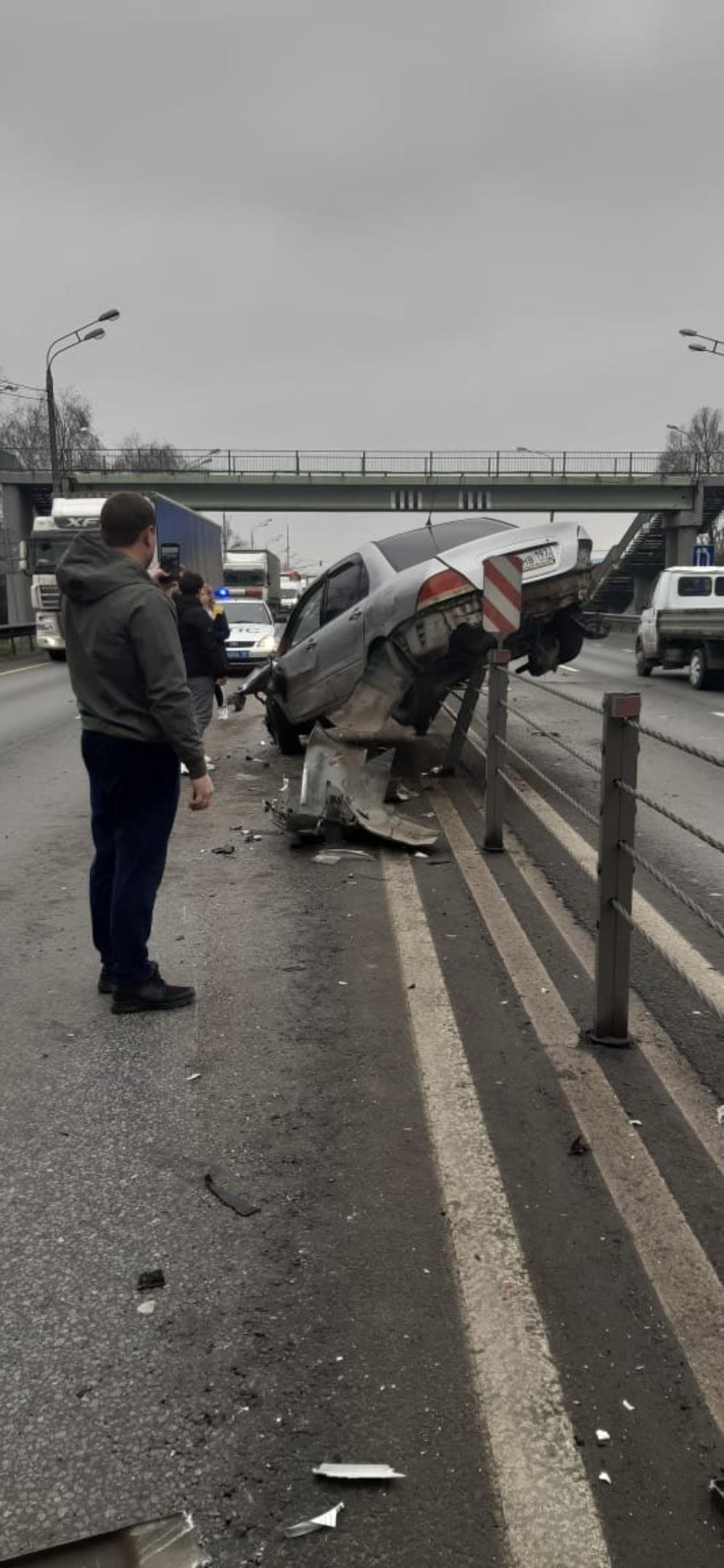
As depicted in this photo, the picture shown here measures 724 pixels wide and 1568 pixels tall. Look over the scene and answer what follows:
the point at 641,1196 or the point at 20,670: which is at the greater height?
the point at 641,1196

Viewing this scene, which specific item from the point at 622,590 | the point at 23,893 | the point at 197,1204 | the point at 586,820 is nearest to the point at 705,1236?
the point at 197,1204

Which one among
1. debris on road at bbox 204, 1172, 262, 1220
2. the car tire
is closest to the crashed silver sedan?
debris on road at bbox 204, 1172, 262, 1220

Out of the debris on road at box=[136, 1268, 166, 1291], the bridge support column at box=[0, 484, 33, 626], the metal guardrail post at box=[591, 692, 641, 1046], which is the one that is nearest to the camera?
the debris on road at box=[136, 1268, 166, 1291]

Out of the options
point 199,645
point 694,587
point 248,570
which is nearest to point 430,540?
point 199,645

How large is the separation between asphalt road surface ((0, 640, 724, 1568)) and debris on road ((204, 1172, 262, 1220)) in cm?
2

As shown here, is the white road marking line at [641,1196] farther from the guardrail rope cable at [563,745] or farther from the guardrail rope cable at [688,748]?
the guardrail rope cable at [688,748]

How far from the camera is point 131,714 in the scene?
4.33 meters

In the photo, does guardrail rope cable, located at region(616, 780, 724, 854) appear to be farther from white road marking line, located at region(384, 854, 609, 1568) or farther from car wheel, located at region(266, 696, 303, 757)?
car wheel, located at region(266, 696, 303, 757)

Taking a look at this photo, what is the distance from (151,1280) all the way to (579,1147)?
51.4 inches

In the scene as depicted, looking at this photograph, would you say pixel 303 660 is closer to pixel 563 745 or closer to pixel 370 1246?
pixel 563 745

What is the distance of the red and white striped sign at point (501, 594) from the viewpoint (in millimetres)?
8086

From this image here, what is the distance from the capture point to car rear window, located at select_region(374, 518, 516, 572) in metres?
9.16

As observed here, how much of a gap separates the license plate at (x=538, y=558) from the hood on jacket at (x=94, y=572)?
5012 millimetres

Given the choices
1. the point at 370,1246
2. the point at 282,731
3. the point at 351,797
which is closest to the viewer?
the point at 370,1246
